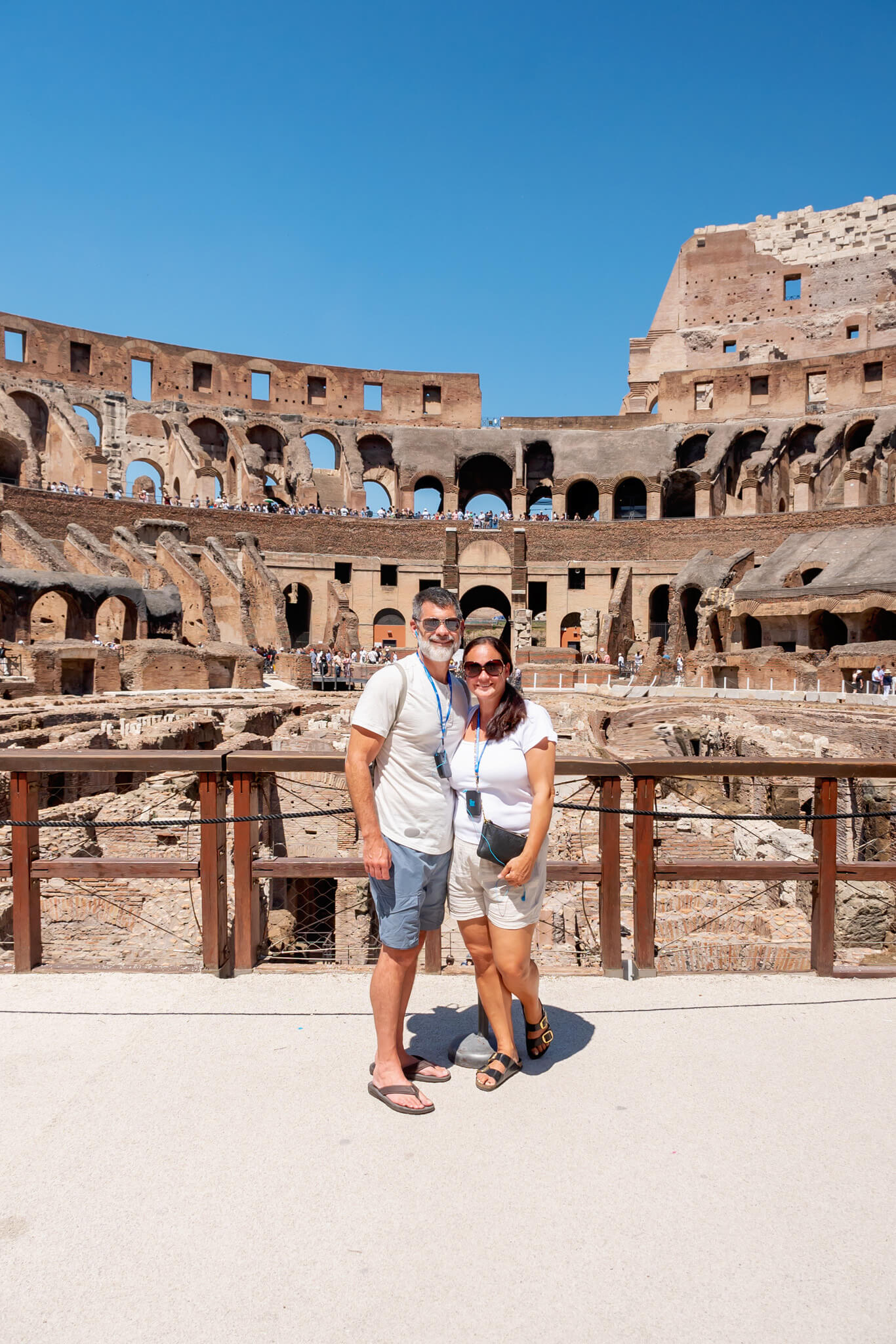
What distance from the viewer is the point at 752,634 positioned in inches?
1182

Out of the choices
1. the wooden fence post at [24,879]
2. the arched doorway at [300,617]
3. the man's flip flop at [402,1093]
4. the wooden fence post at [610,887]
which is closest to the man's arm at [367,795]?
the man's flip flop at [402,1093]

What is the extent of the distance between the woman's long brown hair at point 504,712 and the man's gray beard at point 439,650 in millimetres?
59

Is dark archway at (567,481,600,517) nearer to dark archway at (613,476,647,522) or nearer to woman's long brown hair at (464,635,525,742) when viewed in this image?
dark archway at (613,476,647,522)

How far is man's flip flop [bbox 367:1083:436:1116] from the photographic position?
2.96 metres

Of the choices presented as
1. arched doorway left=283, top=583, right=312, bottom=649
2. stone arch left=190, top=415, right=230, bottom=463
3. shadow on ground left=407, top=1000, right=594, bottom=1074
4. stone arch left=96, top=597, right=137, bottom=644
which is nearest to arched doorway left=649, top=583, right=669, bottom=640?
arched doorway left=283, top=583, right=312, bottom=649

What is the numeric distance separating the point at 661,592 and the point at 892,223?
28.9 m

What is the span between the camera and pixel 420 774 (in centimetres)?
323

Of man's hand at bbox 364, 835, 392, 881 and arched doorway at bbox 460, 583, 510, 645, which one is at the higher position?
arched doorway at bbox 460, 583, 510, 645

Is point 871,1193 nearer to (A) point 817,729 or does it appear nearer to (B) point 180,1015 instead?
(B) point 180,1015

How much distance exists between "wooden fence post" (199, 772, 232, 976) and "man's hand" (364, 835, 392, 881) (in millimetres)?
1217

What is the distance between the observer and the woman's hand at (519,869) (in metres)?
3.12

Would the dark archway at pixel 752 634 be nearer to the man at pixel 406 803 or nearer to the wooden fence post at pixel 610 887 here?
the wooden fence post at pixel 610 887

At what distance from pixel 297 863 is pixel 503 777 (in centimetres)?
146

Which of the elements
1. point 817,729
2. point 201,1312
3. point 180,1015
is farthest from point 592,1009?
point 817,729
